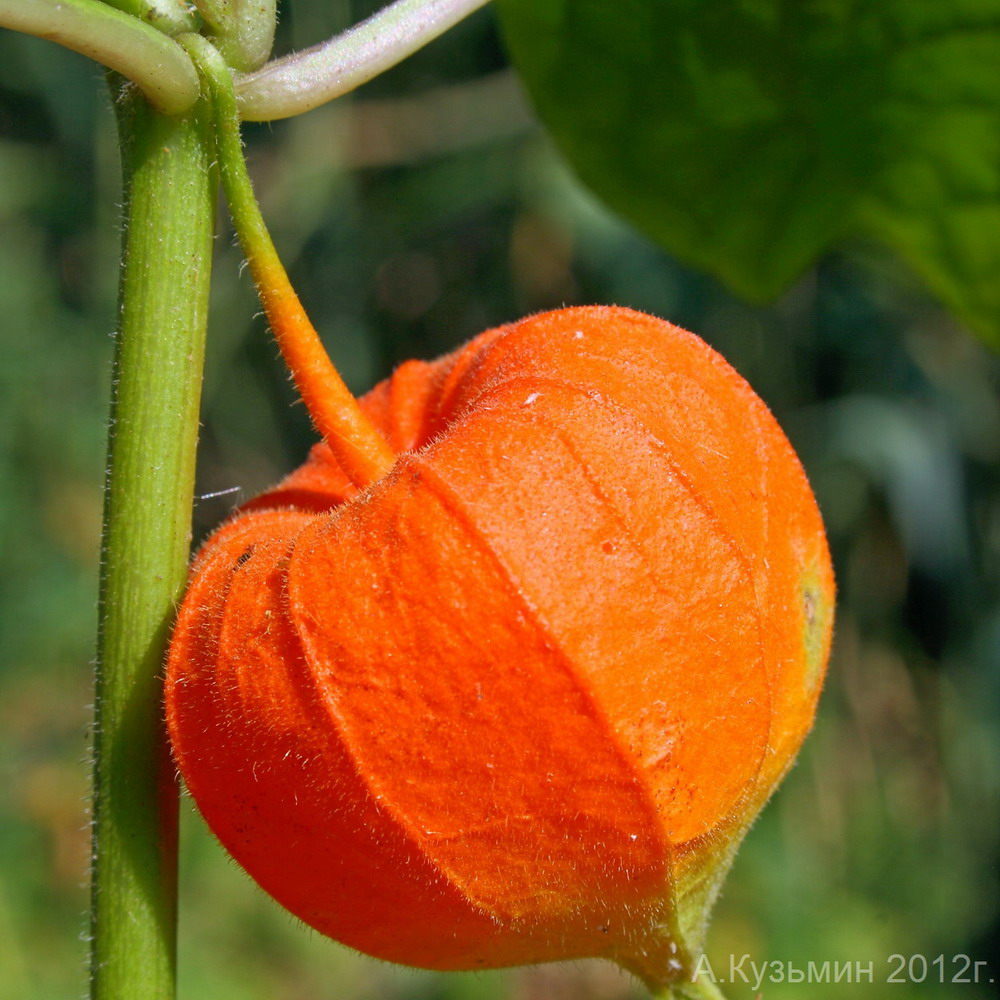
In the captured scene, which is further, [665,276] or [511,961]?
[665,276]

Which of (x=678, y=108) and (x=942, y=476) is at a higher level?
(x=678, y=108)

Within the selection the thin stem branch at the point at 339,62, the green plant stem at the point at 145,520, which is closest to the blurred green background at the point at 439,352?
the green plant stem at the point at 145,520

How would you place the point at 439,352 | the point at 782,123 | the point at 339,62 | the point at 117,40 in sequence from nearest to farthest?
the point at 117,40 < the point at 339,62 < the point at 782,123 < the point at 439,352

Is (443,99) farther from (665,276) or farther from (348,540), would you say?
(348,540)

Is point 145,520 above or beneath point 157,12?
beneath

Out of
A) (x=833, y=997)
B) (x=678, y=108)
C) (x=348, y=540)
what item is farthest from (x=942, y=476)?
(x=348, y=540)

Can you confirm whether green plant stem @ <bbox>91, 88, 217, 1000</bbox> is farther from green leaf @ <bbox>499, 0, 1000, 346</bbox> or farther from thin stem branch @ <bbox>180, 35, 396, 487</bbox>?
green leaf @ <bbox>499, 0, 1000, 346</bbox>

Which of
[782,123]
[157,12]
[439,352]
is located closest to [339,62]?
[157,12]

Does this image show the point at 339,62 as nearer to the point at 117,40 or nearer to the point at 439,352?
the point at 117,40
